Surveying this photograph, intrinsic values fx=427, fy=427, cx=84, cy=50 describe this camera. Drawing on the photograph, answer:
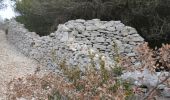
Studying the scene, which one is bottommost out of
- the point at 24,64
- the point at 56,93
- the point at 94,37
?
the point at 24,64

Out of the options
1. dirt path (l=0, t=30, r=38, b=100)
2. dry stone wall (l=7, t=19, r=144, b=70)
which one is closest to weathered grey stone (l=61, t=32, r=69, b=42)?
dry stone wall (l=7, t=19, r=144, b=70)

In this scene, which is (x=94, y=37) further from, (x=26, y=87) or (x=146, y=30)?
(x=26, y=87)

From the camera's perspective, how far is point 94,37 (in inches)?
478

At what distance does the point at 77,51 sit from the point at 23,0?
8563 millimetres

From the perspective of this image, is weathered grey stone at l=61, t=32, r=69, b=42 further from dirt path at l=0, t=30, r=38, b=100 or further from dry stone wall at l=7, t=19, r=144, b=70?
dirt path at l=0, t=30, r=38, b=100

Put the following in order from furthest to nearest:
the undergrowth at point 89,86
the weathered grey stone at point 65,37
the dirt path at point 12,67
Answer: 1. the weathered grey stone at point 65,37
2. the dirt path at point 12,67
3. the undergrowth at point 89,86

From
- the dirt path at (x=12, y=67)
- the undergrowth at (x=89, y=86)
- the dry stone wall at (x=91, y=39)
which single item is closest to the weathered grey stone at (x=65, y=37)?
the dry stone wall at (x=91, y=39)

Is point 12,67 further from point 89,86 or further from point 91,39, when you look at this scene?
point 89,86

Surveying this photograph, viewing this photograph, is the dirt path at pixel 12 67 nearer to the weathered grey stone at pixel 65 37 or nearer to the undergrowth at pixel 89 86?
the weathered grey stone at pixel 65 37

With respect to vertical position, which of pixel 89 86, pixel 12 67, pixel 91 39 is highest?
pixel 89 86

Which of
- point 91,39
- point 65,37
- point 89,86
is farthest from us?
point 65,37

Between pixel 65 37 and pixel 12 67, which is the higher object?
pixel 65 37

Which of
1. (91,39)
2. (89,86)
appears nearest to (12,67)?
(91,39)

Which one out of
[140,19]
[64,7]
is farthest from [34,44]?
[140,19]
